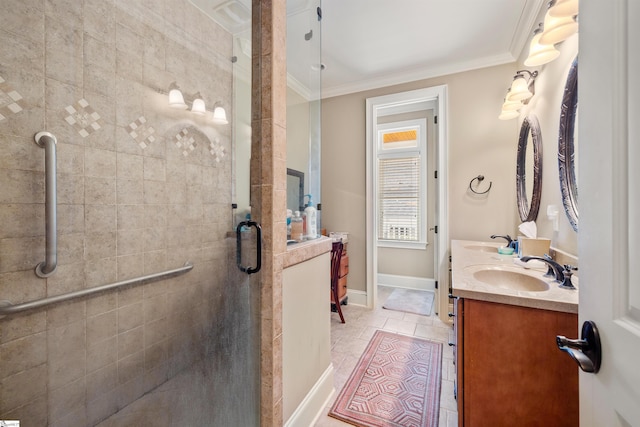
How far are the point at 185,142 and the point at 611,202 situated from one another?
130 cm

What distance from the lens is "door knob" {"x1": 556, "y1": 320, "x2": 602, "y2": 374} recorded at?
542 mm

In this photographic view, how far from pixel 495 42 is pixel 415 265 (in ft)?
9.59

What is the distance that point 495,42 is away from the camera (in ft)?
7.88

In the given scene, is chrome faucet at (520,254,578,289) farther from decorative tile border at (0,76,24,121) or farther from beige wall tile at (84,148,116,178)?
decorative tile border at (0,76,24,121)

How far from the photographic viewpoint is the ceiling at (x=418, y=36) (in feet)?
6.57

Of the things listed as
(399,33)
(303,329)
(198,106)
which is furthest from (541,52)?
(303,329)

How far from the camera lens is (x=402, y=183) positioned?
4059 mm

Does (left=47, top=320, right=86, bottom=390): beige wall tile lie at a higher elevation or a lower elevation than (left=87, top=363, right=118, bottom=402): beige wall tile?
higher

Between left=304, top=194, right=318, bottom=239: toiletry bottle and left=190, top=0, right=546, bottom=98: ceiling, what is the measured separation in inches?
32.9

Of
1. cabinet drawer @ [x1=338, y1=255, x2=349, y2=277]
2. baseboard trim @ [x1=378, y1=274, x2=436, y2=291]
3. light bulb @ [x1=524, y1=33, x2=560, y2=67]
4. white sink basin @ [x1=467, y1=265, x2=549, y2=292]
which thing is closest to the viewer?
white sink basin @ [x1=467, y1=265, x2=549, y2=292]

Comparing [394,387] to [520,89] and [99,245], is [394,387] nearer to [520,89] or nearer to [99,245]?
[99,245]

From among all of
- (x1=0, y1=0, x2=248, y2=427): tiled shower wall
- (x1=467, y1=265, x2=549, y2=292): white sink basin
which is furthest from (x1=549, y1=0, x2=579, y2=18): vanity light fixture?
(x1=0, y1=0, x2=248, y2=427): tiled shower wall

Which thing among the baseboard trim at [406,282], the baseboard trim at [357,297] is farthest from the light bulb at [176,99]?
the baseboard trim at [406,282]

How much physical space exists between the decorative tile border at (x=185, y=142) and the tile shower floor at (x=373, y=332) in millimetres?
1672
